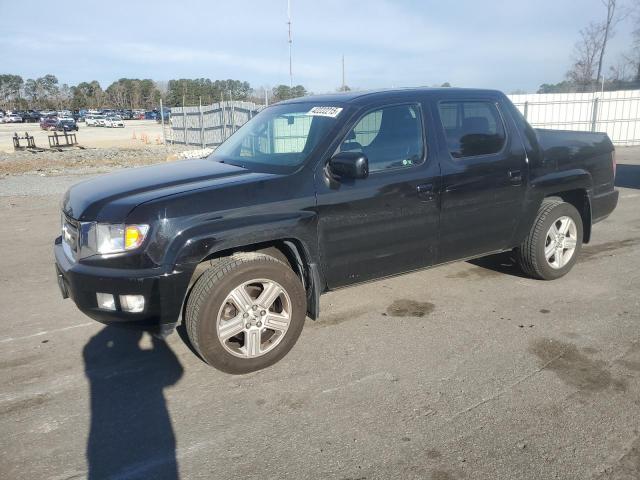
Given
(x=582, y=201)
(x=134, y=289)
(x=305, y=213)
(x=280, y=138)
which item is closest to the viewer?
(x=134, y=289)

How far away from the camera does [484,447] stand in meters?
2.62

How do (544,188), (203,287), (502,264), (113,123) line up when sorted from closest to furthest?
(203,287), (544,188), (502,264), (113,123)

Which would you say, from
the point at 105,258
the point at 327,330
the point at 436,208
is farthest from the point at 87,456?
the point at 436,208

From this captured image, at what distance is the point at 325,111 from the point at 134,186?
1.54m

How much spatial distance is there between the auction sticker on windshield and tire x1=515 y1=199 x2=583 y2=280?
2.30 meters

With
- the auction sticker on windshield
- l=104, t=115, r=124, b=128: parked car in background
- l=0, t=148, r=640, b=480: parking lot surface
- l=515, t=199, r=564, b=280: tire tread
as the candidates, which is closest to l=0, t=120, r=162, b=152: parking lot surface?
l=104, t=115, r=124, b=128: parked car in background

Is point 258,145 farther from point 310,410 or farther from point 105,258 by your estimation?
point 310,410

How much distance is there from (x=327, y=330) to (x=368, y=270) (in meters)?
0.63

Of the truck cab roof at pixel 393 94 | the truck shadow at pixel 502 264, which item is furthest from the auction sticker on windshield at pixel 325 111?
the truck shadow at pixel 502 264

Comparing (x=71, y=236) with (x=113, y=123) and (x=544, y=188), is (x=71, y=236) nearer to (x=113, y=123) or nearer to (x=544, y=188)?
(x=544, y=188)

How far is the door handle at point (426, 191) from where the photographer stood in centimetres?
393

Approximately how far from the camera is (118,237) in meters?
3.09

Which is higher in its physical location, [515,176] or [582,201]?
[515,176]

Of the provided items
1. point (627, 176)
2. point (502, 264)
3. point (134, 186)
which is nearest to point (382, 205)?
point (134, 186)
